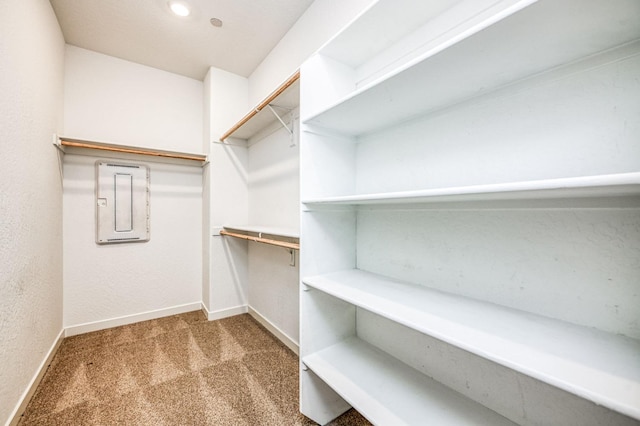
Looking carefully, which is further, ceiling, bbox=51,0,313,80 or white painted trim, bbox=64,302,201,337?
white painted trim, bbox=64,302,201,337

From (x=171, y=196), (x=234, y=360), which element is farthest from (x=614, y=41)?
(x=171, y=196)

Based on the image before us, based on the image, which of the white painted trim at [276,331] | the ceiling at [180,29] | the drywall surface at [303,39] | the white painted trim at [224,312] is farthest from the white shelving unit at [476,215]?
the white painted trim at [224,312]

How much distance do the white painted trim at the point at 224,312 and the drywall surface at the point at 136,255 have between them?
0.37m

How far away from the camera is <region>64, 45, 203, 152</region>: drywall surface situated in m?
2.34

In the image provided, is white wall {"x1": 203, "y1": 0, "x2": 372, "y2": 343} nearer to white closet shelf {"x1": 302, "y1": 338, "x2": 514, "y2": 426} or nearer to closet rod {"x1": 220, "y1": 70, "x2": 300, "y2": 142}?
closet rod {"x1": 220, "y1": 70, "x2": 300, "y2": 142}

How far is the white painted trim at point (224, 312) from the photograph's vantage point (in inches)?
103

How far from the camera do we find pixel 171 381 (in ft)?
5.47

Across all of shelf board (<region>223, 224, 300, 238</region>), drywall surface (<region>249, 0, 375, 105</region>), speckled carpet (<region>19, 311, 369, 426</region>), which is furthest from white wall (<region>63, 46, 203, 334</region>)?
drywall surface (<region>249, 0, 375, 105</region>)

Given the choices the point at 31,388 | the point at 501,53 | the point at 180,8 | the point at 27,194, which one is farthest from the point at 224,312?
the point at 501,53

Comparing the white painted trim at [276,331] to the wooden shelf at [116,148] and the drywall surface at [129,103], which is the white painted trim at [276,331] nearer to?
the wooden shelf at [116,148]

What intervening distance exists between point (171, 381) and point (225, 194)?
1.69 meters

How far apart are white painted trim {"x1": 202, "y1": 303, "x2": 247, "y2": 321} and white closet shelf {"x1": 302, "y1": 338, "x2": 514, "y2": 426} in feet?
5.58

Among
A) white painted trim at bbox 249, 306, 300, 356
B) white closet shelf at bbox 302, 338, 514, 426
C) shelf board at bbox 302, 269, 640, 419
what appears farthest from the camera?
white painted trim at bbox 249, 306, 300, 356

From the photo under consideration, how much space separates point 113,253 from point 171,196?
766 millimetres
